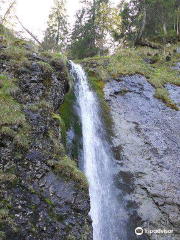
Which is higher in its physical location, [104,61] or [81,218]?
[104,61]

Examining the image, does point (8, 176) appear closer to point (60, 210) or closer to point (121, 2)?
point (60, 210)

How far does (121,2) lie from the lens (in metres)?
27.5

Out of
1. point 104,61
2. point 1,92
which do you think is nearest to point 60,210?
point 1,92

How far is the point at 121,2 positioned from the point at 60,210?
27.4 meters

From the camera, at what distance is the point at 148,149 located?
474 inches

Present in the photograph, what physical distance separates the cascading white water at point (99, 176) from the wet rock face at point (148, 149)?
0.70m

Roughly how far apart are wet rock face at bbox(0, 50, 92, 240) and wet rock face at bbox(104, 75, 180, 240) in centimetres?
405

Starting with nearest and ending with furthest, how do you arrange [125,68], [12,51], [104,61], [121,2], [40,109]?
[40,109]
[12,51]
[125,68]
[104,61]
[121,2]

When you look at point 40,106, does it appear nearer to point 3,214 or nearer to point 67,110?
point 67,110

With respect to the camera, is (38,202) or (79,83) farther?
(79,83)

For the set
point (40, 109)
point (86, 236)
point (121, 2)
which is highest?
point (121, 2)

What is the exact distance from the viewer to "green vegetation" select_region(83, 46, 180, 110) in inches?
659

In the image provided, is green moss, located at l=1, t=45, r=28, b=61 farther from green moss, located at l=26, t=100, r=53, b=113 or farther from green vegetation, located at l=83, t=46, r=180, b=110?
green vegetation, located at l=83, t=46, r=180, b=110

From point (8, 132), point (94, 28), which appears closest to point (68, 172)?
point (8, 132)
